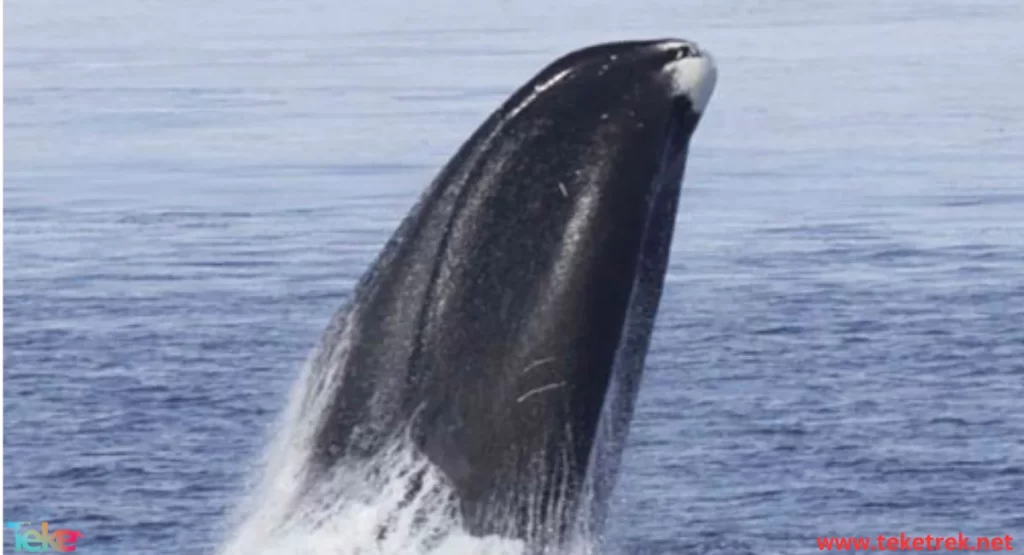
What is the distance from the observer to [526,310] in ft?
19.1

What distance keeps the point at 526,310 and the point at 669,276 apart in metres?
13.9

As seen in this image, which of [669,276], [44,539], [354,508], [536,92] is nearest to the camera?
[354,508]

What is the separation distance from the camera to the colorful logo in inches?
517

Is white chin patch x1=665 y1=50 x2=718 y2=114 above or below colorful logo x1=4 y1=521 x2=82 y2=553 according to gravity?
above

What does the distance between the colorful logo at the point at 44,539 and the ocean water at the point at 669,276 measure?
0.47ft

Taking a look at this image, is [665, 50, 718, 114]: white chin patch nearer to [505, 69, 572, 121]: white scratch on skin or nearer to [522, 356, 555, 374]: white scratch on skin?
[505, 69, 572, 121]: white scratch on skin

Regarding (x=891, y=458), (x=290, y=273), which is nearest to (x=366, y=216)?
(x=290, y=273)

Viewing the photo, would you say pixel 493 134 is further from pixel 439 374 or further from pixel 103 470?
pixel 103 470

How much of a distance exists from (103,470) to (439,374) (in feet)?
A: 30.6

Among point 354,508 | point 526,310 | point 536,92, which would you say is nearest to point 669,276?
point 536,92

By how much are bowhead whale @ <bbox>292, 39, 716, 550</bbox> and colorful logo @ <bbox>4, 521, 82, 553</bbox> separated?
7.56 metres

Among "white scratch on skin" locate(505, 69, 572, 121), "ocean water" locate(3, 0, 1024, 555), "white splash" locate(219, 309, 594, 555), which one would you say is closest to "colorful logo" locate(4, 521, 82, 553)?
"ocean water" locate(3, 0, 1024, 555)

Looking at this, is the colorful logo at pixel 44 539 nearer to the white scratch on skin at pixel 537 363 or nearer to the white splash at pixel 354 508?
the white splash at pixel 354 508

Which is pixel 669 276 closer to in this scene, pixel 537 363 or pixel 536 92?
pixel 536 92
